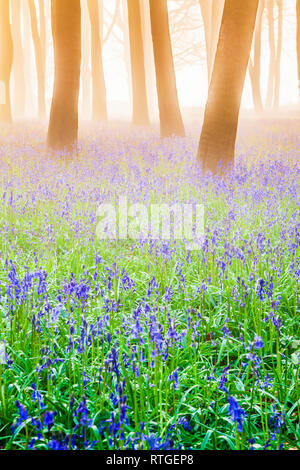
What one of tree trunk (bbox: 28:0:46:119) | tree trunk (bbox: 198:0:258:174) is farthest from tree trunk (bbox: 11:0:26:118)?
tree trunk (bbox: 198:0:258:174)

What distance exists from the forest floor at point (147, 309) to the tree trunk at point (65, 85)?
0.54 m

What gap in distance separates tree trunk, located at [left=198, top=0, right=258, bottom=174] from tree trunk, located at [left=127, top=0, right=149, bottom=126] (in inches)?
399

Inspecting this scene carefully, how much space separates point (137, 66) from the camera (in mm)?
17281

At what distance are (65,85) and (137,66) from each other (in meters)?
8.45

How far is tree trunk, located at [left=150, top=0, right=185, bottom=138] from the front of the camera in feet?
42.0

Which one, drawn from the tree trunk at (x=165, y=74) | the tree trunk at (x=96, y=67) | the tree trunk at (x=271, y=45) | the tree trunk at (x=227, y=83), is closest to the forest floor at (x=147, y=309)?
the tree trunk at (x=227, y=83)

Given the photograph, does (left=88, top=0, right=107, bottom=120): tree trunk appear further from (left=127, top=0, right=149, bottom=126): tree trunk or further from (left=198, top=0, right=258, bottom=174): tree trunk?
(left=198, top=0, right=258, bottom=174): tree trunk

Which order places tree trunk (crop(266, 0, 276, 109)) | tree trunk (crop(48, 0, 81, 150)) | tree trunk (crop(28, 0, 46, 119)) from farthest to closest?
tree trunk (crop(266, 0, 276, 109)) < tree trunk (crop(28, 0, 46, 119)) < tree trunk (crop(48, 0, 81, 150))

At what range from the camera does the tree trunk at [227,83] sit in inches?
289

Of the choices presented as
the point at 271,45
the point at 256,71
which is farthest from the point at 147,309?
the point at 271,45

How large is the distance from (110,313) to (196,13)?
3599cm

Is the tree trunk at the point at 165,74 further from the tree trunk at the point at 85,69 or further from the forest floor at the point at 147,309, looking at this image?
the tree trunk at the point at 85,69

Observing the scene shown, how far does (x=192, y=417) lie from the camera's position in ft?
7.04

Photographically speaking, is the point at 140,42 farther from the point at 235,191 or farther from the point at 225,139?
the point at 235,191
